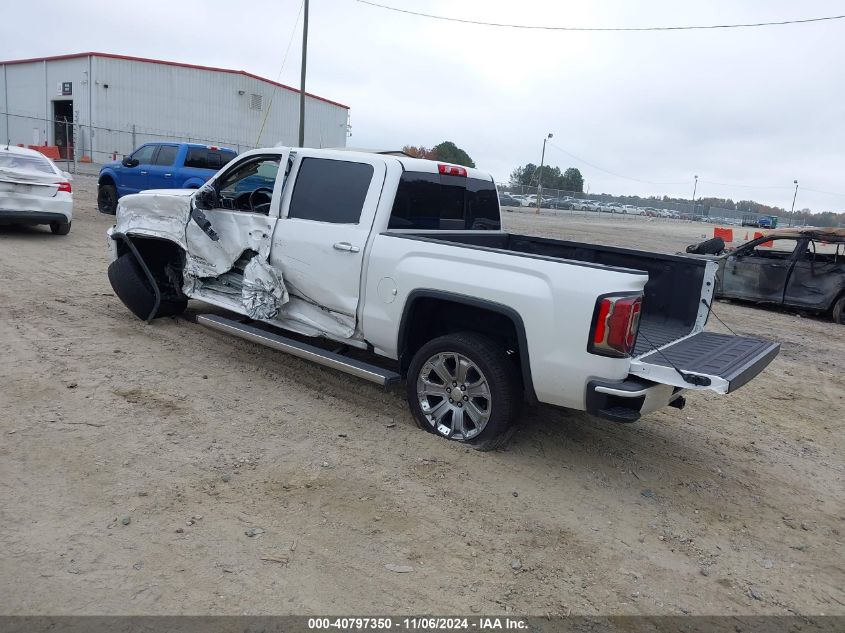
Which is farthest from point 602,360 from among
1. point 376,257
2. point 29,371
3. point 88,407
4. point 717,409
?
point 29,371

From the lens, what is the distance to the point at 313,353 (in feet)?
16.9

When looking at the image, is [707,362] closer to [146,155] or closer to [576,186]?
[146,155]

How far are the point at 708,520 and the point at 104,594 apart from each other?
3.28 m

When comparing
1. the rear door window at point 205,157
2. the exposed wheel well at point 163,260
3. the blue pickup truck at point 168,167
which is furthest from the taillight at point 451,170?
the rear door window at point 205,157

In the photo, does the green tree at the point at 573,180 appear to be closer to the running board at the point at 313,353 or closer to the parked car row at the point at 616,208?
the parked car row at the point at 616,208

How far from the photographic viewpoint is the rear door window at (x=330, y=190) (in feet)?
16.7

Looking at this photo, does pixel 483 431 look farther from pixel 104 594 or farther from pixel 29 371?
pixel 29 371

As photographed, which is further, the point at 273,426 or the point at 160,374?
the point at 160,374

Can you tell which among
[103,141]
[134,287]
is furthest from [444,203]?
[103,141]

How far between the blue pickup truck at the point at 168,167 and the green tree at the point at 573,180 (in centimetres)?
8670

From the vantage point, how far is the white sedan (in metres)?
10.5

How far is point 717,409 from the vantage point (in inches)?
231

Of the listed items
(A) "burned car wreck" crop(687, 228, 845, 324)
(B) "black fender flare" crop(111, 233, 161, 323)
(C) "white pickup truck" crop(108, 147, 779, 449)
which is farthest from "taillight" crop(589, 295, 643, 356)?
(A) "burned car wreck" crop(687, 228, 845, 324)

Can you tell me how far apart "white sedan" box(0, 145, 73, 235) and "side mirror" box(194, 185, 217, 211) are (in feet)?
21.0
